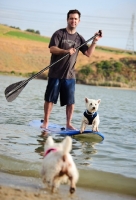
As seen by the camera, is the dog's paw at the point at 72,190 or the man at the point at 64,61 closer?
the dog's paw at the point at 72,190

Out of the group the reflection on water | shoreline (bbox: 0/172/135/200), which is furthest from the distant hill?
shoreline (bbox: 0/172/135/200)

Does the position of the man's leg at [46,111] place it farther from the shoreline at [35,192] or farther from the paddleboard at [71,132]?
the shoreline at [35,192]

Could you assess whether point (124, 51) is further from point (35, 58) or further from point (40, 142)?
point (40, 142)

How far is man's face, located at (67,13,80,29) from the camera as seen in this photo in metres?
7.75

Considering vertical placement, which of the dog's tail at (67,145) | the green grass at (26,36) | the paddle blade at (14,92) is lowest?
the dog's tail at (67,145)

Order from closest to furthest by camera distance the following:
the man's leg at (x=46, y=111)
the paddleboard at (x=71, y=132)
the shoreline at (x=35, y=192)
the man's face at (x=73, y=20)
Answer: the shoreline at (x=35, y=192) < the paddleboard at (x=71, y=132) < the man's face at (x=73, y=20) < the man's leg at (x=46, y=111)

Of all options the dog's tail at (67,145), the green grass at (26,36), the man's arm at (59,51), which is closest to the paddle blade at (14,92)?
the man's arm at (59,51)

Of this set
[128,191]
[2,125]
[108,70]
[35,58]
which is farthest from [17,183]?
[35,58]

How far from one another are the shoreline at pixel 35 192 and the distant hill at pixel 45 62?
150 feet

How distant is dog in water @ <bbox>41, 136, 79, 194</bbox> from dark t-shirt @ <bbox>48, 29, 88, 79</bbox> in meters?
3.79

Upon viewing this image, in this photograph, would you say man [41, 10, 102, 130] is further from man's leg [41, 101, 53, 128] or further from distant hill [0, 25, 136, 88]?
distant hill [0, 25, 136, 88]

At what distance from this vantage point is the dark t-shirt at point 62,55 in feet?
25.9

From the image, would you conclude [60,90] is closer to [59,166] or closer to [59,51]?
[59,51]

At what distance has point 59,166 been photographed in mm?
4062
